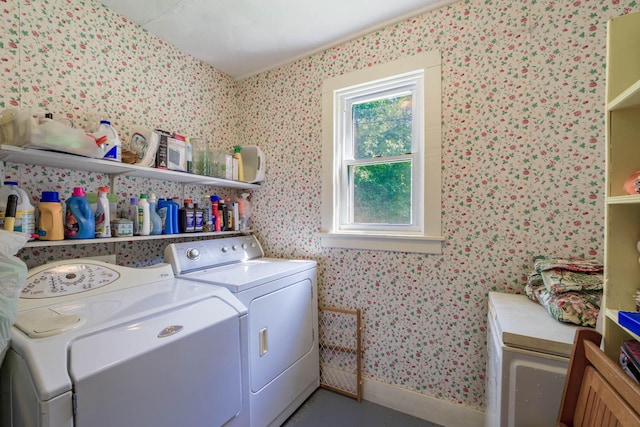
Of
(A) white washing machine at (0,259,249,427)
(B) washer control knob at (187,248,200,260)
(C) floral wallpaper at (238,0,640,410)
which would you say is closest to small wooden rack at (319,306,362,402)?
(C) floral wallpaper at (238,0,640,410)

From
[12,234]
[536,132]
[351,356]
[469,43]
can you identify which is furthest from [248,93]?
[351,356]

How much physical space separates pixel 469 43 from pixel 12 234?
244cm

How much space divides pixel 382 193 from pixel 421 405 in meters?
1.46

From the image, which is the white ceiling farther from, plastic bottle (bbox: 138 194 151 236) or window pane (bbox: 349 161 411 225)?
plastic bottle (bbox: 138 194 151 236)

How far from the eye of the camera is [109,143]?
143 centimetres

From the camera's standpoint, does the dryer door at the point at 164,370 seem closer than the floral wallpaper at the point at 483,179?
Yes

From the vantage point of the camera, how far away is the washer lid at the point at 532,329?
912 mm

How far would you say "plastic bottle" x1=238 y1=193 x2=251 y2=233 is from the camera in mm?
2355

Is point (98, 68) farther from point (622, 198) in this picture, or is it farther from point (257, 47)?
point (622, 198)

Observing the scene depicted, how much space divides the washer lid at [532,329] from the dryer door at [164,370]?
3.75 ft

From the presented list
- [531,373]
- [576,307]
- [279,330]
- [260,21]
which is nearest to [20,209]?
[279,330]

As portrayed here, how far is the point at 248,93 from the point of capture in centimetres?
250

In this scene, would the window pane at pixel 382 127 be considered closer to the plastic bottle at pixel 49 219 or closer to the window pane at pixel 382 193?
the window pane at pixel 382 193

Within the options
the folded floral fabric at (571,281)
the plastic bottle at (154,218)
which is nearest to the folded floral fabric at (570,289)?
the folded floral fabric at (571,281)
